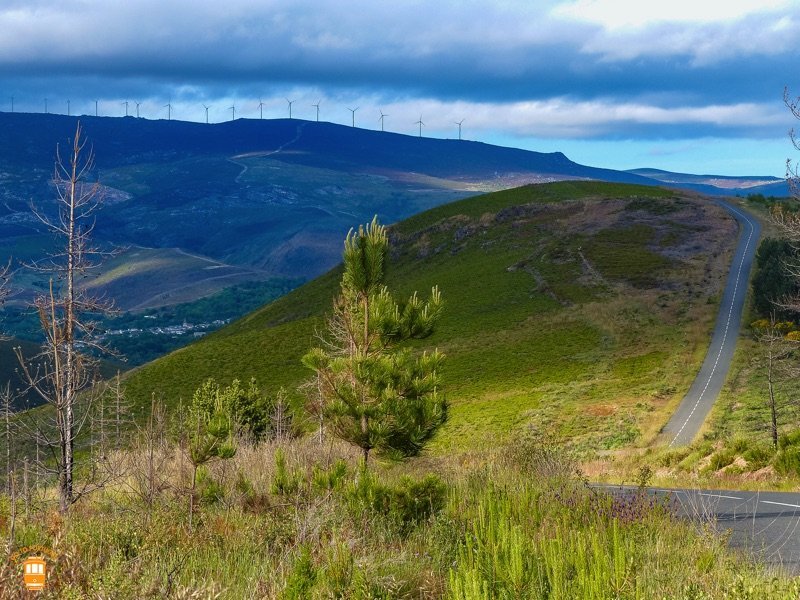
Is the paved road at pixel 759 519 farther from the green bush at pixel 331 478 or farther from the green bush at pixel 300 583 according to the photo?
the green bush at pixel 300 583

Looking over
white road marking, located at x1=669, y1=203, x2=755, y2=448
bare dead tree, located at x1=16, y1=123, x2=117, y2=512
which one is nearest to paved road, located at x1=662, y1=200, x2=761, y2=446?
white road marking, located at x1=669, y1=203, x2=755, y2=448

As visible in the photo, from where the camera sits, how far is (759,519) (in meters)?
13.5

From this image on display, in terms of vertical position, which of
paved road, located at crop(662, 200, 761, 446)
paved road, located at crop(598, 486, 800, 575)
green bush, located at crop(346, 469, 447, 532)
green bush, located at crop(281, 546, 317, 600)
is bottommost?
paved road, located at crop(662, 200, 761, 446)

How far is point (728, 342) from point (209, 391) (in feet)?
132

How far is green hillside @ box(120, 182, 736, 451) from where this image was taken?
59031mm

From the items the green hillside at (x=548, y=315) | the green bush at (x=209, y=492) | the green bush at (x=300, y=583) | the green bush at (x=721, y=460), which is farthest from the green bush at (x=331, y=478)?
the green hillside at (x=548, y=315)

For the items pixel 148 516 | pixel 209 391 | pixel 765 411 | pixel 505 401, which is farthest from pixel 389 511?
pixel 505 401

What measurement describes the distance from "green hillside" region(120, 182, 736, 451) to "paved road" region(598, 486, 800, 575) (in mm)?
26749

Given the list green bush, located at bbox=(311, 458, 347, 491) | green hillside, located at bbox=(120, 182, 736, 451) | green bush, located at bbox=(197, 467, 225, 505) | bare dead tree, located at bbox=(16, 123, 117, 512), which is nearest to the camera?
green bush, located at bbox=(311, 458, 347, 491)

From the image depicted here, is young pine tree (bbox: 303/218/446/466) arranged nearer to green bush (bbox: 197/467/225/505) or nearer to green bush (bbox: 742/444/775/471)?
green bush (bbox: 197/467/225/505)

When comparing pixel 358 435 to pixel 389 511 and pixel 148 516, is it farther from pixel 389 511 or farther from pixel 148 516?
pixel 148 516

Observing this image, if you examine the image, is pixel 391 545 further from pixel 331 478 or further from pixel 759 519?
pixel 759 519

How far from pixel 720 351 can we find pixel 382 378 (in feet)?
186

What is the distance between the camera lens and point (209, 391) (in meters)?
49.3
